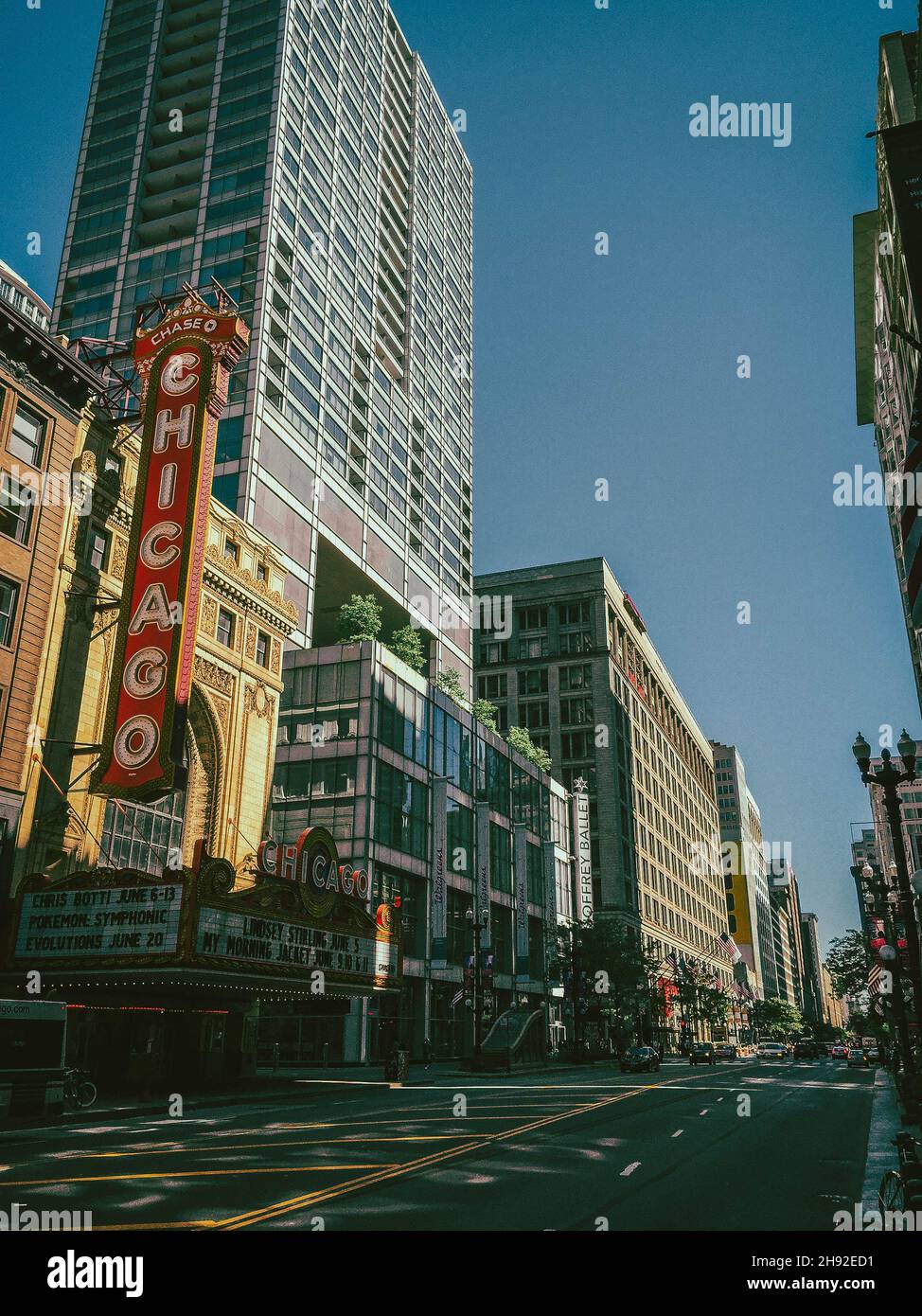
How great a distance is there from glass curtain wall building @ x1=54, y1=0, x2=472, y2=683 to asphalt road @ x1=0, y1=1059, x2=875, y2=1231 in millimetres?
39259

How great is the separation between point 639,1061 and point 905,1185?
41863 millimetres

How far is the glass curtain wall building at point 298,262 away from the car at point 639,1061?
2989cm

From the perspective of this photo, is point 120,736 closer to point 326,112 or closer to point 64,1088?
point 64,1088

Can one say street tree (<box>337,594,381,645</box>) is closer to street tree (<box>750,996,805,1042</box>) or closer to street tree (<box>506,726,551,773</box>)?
street tree (<box>506,726,551,773</box>)

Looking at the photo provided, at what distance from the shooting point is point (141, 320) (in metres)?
38.0

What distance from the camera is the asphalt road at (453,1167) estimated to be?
1027 cm

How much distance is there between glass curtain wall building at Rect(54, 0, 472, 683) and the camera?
206ft

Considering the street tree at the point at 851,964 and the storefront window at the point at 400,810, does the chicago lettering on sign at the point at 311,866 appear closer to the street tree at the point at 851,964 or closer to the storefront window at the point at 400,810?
the storefront window at the point at 400,810

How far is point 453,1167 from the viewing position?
44.4ft

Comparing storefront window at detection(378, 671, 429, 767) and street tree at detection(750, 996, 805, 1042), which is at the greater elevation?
storefront window at detection(378, 671, 429, 767)

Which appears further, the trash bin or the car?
the car

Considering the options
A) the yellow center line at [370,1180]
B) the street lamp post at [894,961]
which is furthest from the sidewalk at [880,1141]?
the yellow center line at [370,1180]

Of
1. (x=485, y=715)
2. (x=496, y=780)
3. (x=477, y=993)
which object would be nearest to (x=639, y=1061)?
Answer: (x=477, y=993)

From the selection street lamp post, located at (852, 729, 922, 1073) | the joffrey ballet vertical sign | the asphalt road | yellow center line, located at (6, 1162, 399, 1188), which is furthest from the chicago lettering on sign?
the joffrey ballet vertical sign
